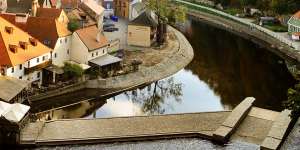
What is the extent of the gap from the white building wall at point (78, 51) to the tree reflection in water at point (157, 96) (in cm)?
493

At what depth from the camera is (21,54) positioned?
39.2 meters

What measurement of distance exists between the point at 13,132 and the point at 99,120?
452cm

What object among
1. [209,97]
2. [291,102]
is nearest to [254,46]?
[209,97]

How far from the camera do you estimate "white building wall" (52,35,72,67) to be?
43188 mm

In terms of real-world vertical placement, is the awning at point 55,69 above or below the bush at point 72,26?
below

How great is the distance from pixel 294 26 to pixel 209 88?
75.8 feet

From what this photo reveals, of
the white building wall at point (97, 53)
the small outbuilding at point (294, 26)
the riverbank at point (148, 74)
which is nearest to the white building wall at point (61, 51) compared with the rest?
the white building wall at point (97, 53)

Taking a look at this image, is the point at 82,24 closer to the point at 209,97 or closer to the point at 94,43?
the point at 94,43

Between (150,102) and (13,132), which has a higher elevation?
(13,132)

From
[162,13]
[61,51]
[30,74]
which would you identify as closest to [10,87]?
→ [30,74]

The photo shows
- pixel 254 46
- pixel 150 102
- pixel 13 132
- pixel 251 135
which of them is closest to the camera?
pixel 13 132

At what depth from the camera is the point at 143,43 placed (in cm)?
5634

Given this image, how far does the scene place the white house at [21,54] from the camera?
3788 centimetres

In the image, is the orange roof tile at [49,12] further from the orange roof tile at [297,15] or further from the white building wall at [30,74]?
the orange roof tile at [297,15]
